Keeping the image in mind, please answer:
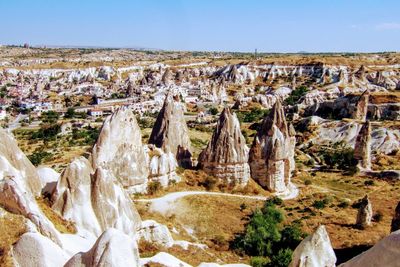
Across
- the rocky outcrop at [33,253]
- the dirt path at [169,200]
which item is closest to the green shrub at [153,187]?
the dirt path at [169,200]

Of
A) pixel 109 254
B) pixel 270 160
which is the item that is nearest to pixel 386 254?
pixel 109 254

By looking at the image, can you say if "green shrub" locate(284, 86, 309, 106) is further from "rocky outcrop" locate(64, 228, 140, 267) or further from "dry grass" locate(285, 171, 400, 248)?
"rocky outcrop" locate(64, 228, 140, 267)

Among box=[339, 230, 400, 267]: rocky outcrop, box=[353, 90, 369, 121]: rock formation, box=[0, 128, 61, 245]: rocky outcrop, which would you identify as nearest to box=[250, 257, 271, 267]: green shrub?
box=[0, 128, 61, 245]: rocky outcrop

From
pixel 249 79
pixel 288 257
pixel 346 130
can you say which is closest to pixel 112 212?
pixel 288 257

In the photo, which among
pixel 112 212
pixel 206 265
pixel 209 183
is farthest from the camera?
pixel 209 183

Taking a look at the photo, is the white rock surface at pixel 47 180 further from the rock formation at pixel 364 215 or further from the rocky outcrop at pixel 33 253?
the rock formation at pixel 364 215

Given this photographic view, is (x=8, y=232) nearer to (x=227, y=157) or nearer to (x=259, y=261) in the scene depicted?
(x=259, y=261)

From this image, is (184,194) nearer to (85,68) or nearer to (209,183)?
(209,183)

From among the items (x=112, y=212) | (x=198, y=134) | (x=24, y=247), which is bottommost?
(x=198, y=134)
